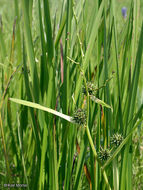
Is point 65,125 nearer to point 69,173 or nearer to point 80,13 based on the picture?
point 69,173

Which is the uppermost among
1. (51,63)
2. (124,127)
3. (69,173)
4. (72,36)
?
(72,36)

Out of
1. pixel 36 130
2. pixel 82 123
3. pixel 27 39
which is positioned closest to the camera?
pixel 82 123

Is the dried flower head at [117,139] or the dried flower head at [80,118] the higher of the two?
the dried flower head at [80,118]

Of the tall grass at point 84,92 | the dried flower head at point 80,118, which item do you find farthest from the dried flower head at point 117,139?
the dried flower head at point 80,118

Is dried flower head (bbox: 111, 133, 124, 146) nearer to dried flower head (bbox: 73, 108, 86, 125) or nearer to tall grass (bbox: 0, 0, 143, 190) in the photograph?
tall grass (bbox: 0, 0, 143, 190)

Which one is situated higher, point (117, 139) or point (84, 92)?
point (84, 92)

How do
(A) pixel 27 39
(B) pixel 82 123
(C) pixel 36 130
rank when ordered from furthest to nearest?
1. (C) pixel 36 130
2. (A) pixel 27 39
3. (B) pixel 82 123

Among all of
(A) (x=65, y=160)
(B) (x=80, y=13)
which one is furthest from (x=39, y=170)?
(B) (x=80, y=13)

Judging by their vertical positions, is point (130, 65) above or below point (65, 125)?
above

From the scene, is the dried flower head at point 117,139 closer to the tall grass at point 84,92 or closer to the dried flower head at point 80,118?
A: the tall grass at point 84,92

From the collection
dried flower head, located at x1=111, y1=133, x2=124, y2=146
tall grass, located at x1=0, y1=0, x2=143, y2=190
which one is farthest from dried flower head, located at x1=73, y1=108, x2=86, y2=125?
dried flower head, located at x1=111, y1=133, x2=124, y2=146

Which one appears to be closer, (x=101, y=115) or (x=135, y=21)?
(x=135, y=21)
